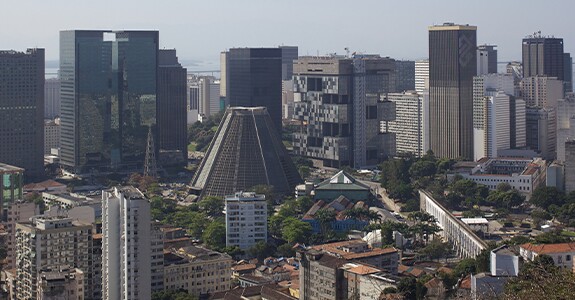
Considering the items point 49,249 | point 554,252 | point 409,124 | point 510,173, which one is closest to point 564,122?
point 510,173

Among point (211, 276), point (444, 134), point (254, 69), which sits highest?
point (254, 69)

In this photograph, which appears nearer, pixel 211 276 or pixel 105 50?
pixel 211 276

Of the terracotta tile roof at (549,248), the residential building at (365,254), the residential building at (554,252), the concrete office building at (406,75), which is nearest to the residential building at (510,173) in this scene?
the residential building at (365,254)

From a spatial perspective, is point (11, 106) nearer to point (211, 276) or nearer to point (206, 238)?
point (206, 238)

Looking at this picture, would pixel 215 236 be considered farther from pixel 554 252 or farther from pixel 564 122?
pixel 564 122

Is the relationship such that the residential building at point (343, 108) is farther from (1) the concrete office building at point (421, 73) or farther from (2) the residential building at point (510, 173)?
(1) the concrete office building at point (421, 73)

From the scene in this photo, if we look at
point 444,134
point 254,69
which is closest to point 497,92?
point 444,134

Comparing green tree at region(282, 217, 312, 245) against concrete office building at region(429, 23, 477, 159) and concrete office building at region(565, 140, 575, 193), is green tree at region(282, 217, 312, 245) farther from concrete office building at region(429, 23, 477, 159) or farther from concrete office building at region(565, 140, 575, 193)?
concrete office building at region(429, 23, 477, 159)
